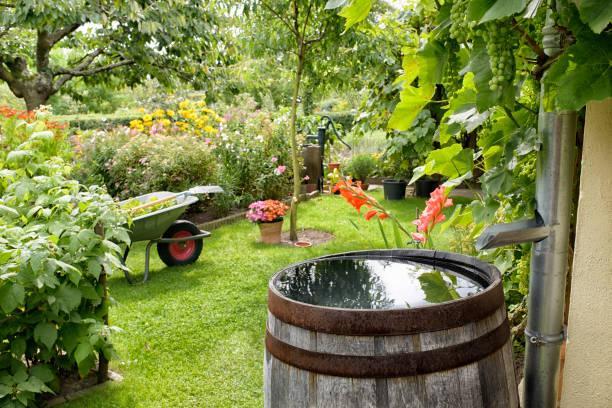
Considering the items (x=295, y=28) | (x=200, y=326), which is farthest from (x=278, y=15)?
(x=200, y=326)

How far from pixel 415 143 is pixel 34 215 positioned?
15.5 feet

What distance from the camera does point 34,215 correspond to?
8.41 feet

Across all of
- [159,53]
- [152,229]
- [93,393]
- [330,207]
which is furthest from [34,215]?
[159,53]

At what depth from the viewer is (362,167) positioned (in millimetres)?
9336

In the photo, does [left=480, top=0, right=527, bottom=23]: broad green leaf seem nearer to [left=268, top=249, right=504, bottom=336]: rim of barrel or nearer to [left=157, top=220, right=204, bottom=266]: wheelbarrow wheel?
[left=268, top=249, right=504, bottom=336]: rim of barrel

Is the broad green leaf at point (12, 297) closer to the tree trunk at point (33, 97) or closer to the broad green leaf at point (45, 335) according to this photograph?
the broad green leaf at point (45, 335)

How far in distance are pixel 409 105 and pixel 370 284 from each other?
454 millimetres

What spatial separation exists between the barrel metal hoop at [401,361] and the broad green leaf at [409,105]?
1.77ft

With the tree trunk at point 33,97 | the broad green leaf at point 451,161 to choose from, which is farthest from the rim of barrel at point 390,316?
the tree trunk at point 33,97

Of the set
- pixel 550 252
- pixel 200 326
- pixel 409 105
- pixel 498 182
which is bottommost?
pixel 200 326

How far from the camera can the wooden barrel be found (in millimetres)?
1051

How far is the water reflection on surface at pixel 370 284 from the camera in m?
1.21

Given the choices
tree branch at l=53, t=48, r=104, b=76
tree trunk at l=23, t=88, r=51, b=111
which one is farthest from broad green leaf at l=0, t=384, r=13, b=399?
tree branch at l=53, t=48, r=104, b=76

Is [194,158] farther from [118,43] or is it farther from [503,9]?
[503,9]
